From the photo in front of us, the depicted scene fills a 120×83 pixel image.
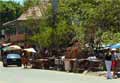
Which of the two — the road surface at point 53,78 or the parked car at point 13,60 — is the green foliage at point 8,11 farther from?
the road surface at point 53,78

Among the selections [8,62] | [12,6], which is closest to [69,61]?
[8,62]

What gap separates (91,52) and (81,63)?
6.38 metres

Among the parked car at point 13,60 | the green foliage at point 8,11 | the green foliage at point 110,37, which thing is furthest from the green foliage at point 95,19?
the green foliage at point 8,11

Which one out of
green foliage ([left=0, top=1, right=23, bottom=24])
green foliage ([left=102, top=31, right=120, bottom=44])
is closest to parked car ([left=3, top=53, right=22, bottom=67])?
green foliage ([left=102, top=31, right=120, bottom=44])

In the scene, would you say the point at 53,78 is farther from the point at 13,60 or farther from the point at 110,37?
the point at 13,60

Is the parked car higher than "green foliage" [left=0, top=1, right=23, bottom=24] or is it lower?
higher

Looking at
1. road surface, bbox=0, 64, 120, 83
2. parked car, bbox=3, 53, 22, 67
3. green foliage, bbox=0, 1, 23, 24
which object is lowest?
green foliage, bbox=0, 1, 23, 24

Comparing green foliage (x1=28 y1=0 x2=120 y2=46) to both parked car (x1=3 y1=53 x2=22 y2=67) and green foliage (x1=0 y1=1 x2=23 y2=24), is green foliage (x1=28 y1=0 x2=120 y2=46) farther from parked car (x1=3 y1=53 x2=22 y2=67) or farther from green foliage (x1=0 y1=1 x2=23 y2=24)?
green foliage (x1=0 y1=1 x2=23 y2=24)

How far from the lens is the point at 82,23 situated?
45.0m

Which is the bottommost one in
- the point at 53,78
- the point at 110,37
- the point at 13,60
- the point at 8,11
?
the point at 8,11

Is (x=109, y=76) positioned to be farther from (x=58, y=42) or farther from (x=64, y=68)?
(x=58, y=42)

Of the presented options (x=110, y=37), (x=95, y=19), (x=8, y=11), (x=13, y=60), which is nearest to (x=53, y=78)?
(x=95, y=19)

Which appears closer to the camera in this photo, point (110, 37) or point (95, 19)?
point (95, 19)

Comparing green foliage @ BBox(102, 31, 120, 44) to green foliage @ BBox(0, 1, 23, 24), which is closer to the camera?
green foliage @ BBox(102, 31, 120, 44)
